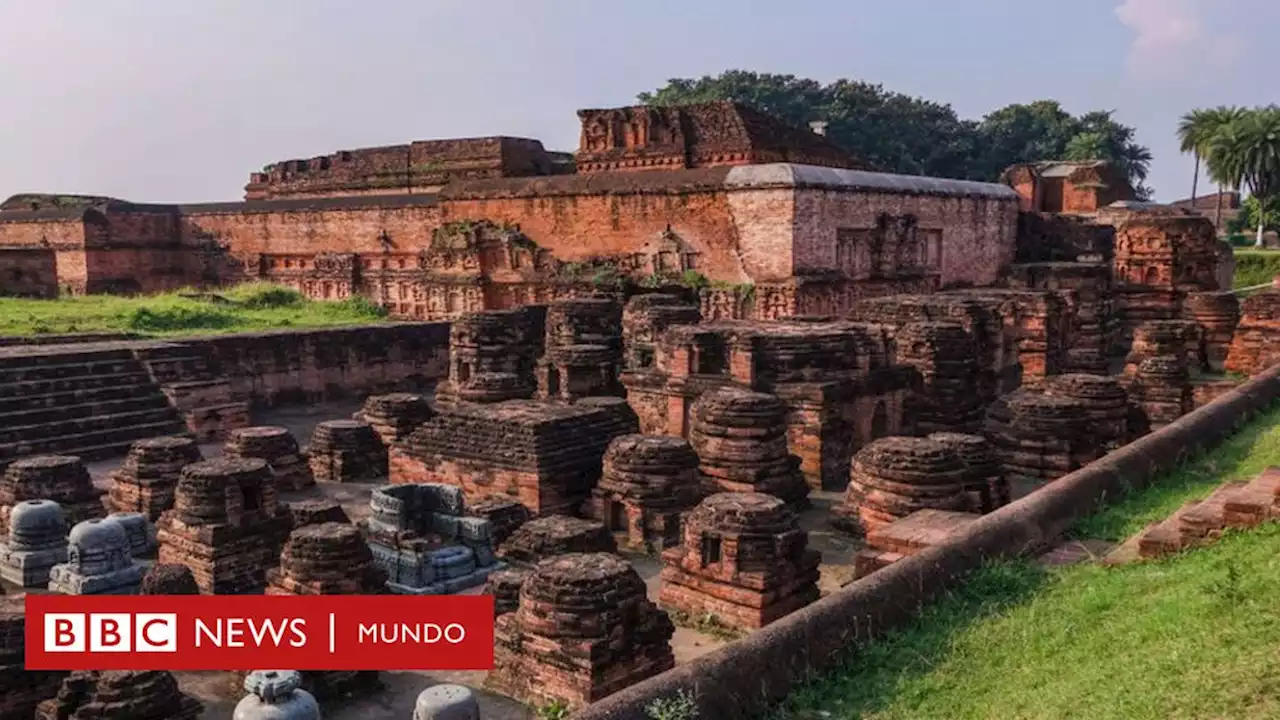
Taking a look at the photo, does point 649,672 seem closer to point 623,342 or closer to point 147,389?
point 623,342

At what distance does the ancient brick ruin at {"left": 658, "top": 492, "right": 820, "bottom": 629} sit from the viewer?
7.37m

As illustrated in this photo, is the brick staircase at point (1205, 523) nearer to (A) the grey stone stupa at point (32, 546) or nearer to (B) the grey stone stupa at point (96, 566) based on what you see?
(B) the grey stone stupa at point (96, 566)

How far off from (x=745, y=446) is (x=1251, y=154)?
37.1m

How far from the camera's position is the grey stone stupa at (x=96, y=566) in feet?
25.1

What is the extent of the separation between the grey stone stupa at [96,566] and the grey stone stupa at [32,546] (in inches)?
16.4

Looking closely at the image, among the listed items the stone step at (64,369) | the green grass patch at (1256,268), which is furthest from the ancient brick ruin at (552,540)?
the green grass patch at (1256,268)

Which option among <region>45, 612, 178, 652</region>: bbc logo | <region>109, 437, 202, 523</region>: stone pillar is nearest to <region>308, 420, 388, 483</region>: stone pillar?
<region>109, 437, 202, 523</region>: stone pillar

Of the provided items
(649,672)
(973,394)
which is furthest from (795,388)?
(649,672)

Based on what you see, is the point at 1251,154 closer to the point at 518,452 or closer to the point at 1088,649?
the point at 518,452

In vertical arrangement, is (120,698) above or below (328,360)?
below

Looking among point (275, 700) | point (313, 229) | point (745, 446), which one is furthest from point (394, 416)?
point (313, 229)

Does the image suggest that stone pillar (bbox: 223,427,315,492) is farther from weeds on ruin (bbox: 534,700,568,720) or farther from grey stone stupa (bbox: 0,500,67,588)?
weeds on ruin (bbox: 534,700,568,720)

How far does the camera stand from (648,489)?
30.4 ft

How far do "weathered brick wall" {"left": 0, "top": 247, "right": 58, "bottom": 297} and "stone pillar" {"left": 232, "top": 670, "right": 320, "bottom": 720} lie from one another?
23364 millimetres
